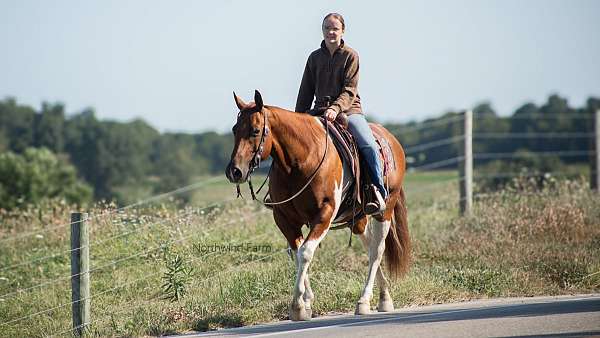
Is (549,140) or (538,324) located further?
(549,140)

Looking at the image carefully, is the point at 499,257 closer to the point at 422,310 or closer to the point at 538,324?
the point at 422,310

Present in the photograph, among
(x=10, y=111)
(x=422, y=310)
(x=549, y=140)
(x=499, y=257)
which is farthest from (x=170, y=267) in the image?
(x=10, y=111)

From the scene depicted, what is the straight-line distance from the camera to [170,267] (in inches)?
476

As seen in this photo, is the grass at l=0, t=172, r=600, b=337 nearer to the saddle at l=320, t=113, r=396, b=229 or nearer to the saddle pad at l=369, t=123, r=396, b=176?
the saddle at l=320, t=113, r=396, b=229

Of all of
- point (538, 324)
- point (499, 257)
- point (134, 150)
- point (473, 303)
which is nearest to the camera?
point (538, 324)

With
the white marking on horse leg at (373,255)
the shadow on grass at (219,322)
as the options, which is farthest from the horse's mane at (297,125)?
the shadow on grass at (219,322)

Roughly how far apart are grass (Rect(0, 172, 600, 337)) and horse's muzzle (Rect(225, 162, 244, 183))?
6.69ft

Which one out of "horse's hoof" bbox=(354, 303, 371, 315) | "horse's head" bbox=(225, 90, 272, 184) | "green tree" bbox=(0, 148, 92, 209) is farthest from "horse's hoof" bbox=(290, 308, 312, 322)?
"green tree" bbox=(0, 148, 92, 209)

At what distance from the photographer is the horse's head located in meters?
9.42

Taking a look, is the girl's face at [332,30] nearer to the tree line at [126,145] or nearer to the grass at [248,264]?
the grass at [248,264]

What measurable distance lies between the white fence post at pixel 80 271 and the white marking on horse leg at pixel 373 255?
9.97ft

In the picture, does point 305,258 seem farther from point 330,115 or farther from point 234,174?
point 330,115

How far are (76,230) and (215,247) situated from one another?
340cm

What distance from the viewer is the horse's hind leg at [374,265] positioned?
35.4ft
